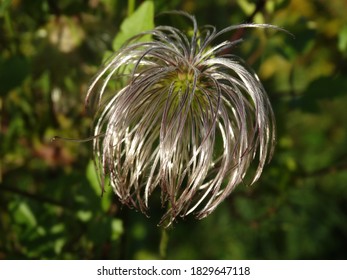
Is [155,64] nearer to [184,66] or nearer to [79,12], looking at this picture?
[184,66]

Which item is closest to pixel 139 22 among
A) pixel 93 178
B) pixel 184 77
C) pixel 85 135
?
pixel 184 77

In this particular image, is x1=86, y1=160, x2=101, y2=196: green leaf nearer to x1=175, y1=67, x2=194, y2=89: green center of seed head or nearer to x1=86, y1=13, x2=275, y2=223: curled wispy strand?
x1=86, y1=13, x2=275, y2=223: curled wispy strand

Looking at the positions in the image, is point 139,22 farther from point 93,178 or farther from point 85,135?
point 85,135

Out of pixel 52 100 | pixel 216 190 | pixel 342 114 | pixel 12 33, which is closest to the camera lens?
pixel 216 190

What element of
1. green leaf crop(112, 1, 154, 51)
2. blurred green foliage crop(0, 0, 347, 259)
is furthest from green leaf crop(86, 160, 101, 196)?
green leaf crop(112, 1, 154, 51)

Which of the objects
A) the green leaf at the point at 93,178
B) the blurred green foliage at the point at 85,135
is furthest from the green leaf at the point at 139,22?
the green leaf at the point at 93,178

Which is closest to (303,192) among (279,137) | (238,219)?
(238,219)

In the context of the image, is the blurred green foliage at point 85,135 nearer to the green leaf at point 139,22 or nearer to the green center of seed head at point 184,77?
the green leaf at point 139,22
